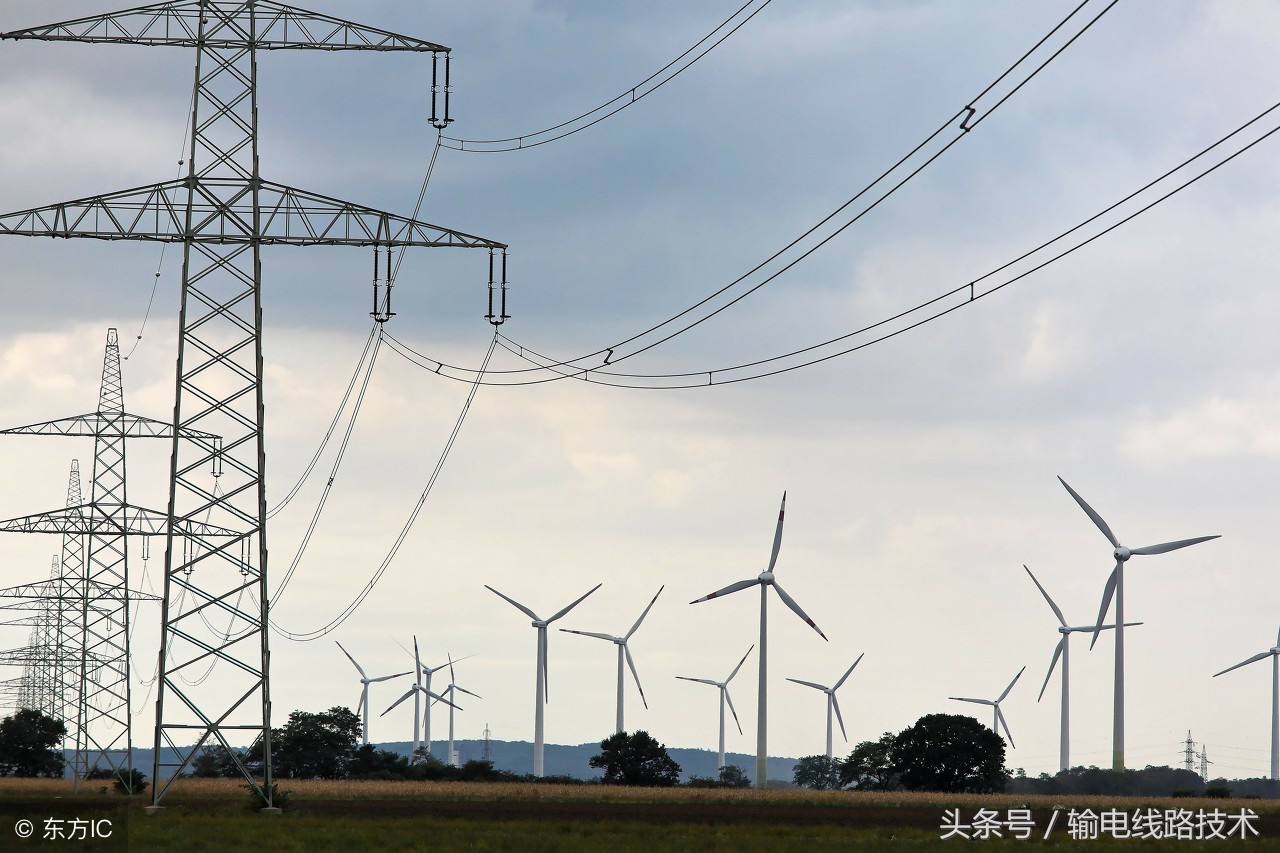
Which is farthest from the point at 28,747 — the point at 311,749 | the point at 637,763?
the point at 637,763

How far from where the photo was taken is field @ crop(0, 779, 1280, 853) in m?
58.2

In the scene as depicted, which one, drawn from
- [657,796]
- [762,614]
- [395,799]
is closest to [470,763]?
[762,614]

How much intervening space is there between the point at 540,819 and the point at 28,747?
72231 mm

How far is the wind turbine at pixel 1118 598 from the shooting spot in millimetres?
134250

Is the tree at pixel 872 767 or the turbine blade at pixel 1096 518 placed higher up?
the turbine blade at pixel 1096 518

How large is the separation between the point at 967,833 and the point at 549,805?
2576cm

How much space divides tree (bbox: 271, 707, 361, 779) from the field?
4275cm

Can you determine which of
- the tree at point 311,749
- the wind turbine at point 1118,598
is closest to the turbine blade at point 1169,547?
the wind turbine at point 1118,598

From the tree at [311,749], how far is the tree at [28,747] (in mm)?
17550

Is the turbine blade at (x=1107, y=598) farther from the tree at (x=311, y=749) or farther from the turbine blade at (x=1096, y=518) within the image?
the tree at (x=311, y=749)

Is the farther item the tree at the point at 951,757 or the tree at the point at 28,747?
the tree at the point at 28,747

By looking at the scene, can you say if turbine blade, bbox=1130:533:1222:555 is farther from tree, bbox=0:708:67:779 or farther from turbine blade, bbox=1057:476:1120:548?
tree, bbox=0:708:67:779

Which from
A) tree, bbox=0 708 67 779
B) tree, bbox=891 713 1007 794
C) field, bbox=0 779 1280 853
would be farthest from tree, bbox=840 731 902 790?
tree, bbox=0 708 67 779

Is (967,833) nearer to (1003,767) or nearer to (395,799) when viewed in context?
(395,799)
